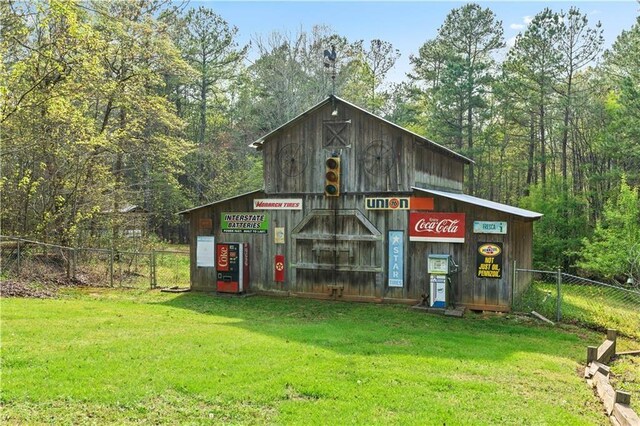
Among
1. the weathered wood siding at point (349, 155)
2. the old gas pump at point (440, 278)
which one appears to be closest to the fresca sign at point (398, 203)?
the weathered wood siding at point (349, 155)

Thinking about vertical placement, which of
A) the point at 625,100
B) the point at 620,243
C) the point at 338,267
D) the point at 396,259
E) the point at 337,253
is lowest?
the point at 338,267

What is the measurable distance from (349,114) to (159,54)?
12625mm

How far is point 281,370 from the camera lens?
691 cm

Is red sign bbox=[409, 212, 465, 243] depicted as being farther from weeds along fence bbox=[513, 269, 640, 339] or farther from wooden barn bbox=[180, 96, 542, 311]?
weeds along fence bbox=[513, 269, 640, 339]

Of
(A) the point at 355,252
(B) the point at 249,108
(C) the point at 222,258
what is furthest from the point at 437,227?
(B) the point at 249,108

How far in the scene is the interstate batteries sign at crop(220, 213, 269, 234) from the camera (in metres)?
16.1

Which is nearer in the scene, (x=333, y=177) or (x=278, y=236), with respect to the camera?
(x=333, y=177)

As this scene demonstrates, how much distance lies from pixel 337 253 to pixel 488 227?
15.4ft

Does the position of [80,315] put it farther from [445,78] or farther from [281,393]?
[445,78]

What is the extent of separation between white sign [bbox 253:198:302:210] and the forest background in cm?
667

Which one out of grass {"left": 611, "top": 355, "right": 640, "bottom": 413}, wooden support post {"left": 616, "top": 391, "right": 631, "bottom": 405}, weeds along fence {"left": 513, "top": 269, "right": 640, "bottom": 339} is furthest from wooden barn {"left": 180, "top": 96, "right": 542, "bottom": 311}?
wooden support post {"left": 616, "top": 391, "right": 631, "bottom": 405}

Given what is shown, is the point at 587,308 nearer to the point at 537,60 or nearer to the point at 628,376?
the point at 628,376

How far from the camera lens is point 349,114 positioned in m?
15.2

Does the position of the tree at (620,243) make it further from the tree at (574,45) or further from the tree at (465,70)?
the tree at (465,70)
